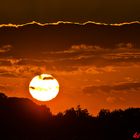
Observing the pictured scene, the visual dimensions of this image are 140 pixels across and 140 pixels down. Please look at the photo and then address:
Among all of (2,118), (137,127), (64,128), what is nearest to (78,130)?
(64,128)

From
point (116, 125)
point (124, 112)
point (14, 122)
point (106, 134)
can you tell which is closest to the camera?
point (106, 134)

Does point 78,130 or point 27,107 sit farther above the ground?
point 27,107

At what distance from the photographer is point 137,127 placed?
77938 millimetres

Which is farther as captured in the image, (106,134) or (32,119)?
(32,119)

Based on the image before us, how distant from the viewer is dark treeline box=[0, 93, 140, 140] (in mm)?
76312

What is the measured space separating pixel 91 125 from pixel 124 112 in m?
14.7

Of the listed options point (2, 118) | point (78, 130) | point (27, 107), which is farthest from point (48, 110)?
point (78, 130)

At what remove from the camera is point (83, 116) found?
9844 cm

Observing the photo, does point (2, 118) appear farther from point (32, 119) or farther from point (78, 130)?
point (78, 130)

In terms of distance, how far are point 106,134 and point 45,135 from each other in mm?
10380

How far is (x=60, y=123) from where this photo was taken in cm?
8825

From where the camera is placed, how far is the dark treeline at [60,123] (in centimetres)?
7631

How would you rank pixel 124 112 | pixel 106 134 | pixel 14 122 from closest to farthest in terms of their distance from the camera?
1. pixel 106 134
2. pixel 14 122
3. pixel 124 112

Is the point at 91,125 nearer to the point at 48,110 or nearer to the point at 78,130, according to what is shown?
the point at 78,130
